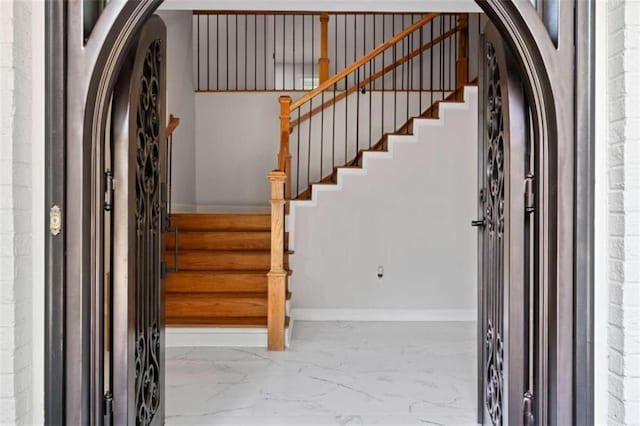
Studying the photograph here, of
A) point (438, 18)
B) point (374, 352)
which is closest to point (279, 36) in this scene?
point (438, 18)

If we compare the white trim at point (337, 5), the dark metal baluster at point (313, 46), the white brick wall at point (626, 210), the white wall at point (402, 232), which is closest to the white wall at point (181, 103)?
the white wall at point (402, 232)

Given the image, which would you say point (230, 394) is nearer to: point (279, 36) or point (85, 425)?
point (85, 425)

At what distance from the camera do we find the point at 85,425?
5.59ft

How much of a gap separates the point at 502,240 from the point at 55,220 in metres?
1.65

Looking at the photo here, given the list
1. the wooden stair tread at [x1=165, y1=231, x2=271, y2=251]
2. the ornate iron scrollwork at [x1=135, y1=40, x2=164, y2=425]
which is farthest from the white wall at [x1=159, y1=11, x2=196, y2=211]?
the ornate iron scrollwork at [x1=135, y1=40, x2=164, y2=425]

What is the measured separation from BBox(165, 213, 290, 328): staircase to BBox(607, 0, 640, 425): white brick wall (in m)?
2.98

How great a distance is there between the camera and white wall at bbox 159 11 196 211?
561 cm

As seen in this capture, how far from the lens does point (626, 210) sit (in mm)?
1536

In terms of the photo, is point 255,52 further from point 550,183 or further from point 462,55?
point 550,183

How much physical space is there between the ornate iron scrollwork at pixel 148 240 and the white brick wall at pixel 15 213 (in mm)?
543

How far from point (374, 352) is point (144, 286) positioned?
225 centimetres

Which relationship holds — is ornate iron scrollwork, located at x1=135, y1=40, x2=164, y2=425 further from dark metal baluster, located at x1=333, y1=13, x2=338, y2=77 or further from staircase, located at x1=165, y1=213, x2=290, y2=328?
dark metal baluster, located at x1=333, y1=13, x2=338, y2=77

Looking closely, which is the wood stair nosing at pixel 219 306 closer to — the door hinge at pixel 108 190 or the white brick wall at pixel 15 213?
the door hinge at pixel 108 190

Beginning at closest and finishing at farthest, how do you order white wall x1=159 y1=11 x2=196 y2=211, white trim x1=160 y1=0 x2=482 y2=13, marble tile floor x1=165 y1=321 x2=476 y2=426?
1. white trim x1=160 y1=0 x2=482 y2=13
2. marble tile floor x1=165 y1=321 x2=476 y2=426
3. white wall x1=159 y1=11 x2=196 y2=211
